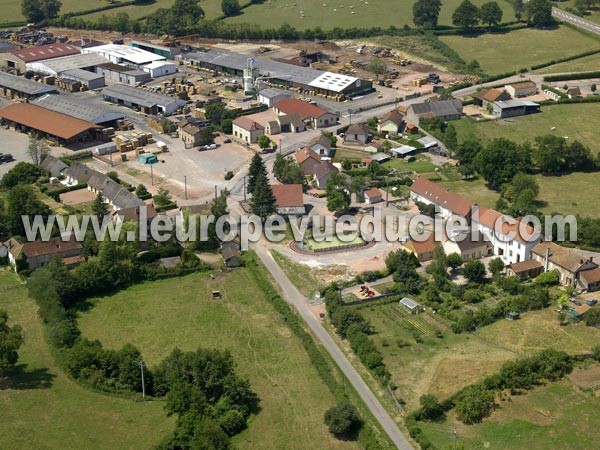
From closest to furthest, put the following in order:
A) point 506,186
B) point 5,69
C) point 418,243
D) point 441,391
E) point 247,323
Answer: point 441,391 < point 247,323 < point 418,243 < point 506,186 < point 5,69

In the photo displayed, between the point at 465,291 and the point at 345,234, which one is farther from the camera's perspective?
the point at 345,234

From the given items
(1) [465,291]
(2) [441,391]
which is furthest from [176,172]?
(2) [441,391]

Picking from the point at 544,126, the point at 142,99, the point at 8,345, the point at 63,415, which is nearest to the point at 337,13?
the point at 142,99

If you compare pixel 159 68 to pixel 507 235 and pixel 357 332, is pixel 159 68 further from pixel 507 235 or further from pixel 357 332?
pixel 357 332

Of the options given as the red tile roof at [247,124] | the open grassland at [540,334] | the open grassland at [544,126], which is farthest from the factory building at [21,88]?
the open grassland at [540,334]

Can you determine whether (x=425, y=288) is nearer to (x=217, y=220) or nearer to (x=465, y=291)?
(x=465, y=291)
